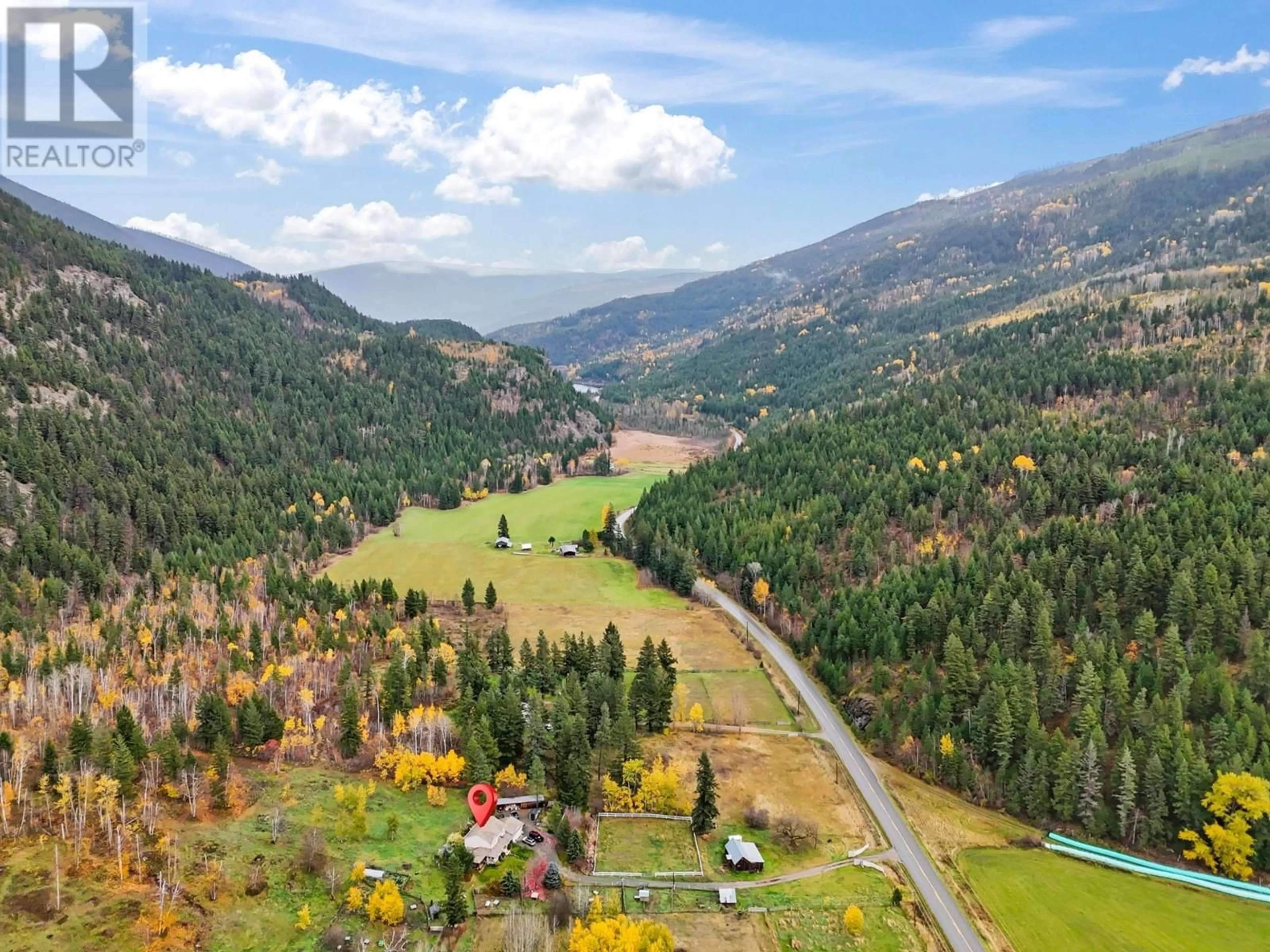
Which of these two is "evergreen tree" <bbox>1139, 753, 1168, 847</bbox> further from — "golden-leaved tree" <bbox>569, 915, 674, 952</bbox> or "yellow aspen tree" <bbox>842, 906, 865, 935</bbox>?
"golden-leaved tree" <bbox>569, 915, 674, 952</bbox>

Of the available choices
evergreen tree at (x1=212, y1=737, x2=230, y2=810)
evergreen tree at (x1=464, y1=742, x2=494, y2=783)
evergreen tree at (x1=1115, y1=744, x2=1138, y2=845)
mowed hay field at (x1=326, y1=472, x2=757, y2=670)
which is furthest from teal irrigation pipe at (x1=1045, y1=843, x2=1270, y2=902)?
evergreen tree at (x1=212, y1=737, x2=230, y2=810)

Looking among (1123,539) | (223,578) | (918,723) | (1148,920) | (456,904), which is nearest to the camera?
(456,904)

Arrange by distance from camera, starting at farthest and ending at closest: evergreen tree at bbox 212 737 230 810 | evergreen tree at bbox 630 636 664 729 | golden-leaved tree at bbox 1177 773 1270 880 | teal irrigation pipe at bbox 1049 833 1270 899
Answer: evergreen tree at bbox 630 636 664 729, evergreen tree at bbox 212 737 230 810, golden-leaved tree at bbox 1177 773 1270 880, teal irrigation pipe at bbox 1049 833 1270 899

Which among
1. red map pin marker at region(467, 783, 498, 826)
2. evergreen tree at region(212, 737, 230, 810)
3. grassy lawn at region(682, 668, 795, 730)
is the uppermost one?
evergreen tree at region(212, 737, 230, 810)

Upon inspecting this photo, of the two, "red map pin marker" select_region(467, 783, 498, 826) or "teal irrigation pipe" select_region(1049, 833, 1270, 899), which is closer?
"teal irrigation pipe" select_region(1049, 833, 1270, 899)

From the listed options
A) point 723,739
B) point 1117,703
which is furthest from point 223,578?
point 1117,703

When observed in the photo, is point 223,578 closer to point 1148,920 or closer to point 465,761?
point 465,761
